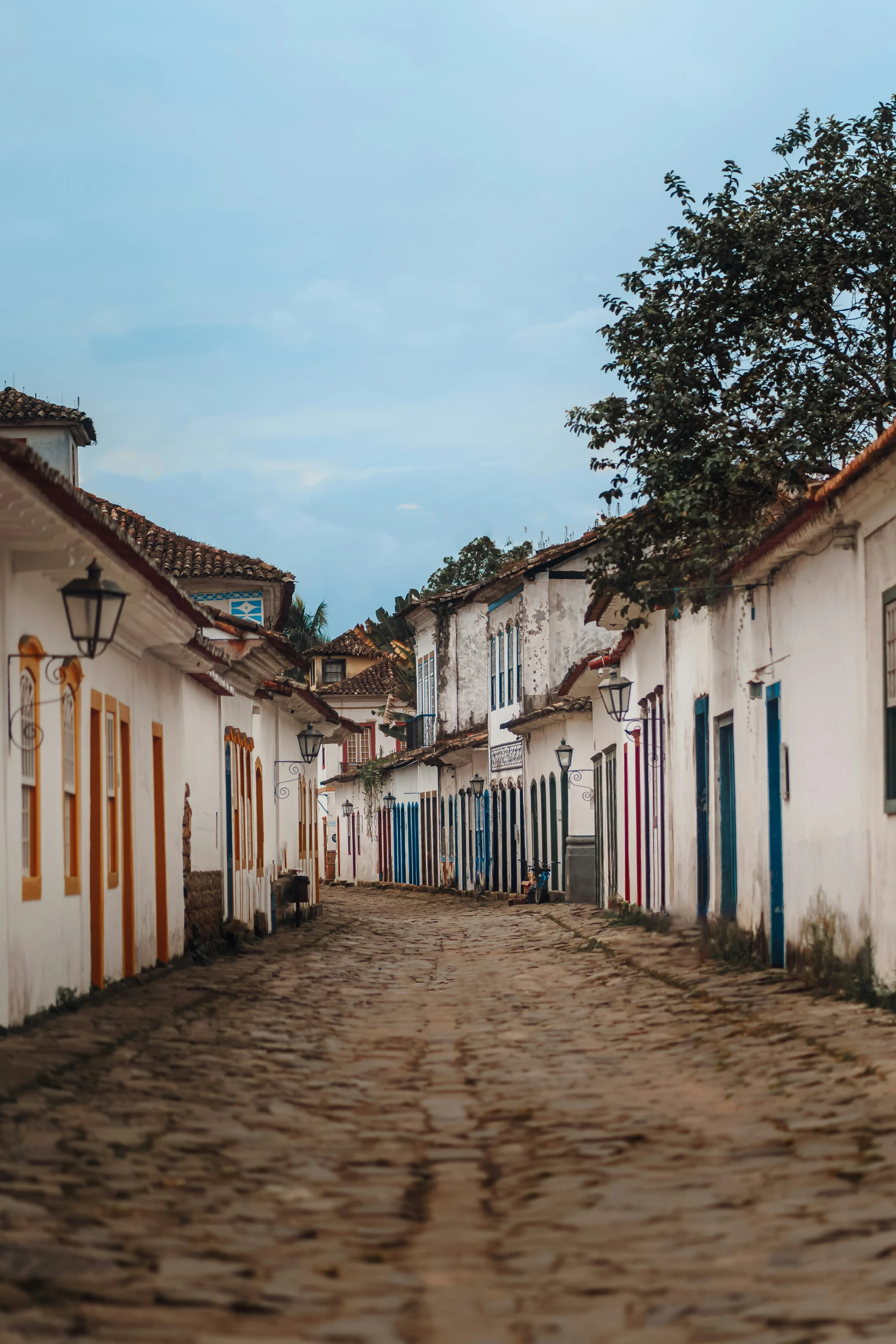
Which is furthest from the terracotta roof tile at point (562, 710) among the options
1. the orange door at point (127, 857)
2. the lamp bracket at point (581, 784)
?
the orange door at point (127, 857)

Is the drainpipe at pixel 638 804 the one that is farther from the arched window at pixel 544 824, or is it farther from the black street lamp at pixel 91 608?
the black street lamp at pixel 91 608

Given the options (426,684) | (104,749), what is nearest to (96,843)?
(104,749)

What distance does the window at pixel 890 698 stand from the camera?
1062cm

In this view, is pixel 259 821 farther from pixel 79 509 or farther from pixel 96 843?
pixel 79 509

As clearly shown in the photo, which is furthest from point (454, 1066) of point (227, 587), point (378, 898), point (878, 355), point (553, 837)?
point (378, 898)

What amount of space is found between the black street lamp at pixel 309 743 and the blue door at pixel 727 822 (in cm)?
1249

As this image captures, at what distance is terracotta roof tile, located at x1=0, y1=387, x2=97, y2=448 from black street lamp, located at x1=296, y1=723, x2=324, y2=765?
6.48 metres

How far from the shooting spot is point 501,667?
38.4 metres

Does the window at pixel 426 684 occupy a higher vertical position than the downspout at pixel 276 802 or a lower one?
higher

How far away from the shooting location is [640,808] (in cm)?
2308

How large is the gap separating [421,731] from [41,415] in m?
26.2

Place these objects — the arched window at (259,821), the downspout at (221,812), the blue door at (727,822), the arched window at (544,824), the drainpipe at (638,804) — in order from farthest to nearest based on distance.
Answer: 1. the arched window at (544,824)
2. the arched window at (259,821)
3. the drainpipe at (638,804)
4. the downspout at (221,812)
5. the blue door at (727,822)

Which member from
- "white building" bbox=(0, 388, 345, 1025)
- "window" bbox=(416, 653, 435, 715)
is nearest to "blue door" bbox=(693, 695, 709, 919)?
"white building" bbox=(0, 388, 345, 1025)

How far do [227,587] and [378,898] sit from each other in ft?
52.3
